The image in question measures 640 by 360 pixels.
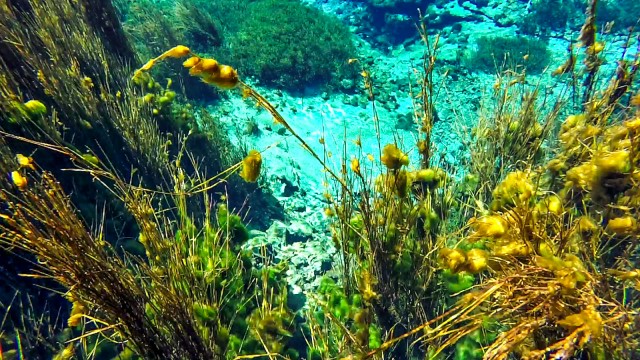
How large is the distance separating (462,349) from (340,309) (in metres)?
0.71

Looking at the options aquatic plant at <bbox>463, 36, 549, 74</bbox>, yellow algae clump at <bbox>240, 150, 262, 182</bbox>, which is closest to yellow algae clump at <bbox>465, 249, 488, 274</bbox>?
yellow algae clump at <bbox>240, 150, 262, 182</bbox>

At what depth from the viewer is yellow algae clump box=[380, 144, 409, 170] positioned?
61.9 inches

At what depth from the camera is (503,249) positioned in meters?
1.20

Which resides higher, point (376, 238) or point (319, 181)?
point (376, 238)

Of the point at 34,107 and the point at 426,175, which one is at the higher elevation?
the point at 34,107

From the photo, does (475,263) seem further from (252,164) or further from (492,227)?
(252,164)

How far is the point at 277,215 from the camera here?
4.33 metres

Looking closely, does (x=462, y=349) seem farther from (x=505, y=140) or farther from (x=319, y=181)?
(x=319, y=181)

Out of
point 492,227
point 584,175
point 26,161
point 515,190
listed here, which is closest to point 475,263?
point 492,227

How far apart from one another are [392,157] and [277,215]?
2.89 metres

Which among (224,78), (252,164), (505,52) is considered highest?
(224,78)

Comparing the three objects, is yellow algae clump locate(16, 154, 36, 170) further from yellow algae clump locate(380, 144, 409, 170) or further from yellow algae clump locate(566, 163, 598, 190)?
yellow algae clump locate(566, 163, 598, 190)

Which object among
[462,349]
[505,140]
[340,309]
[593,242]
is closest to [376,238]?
[340,309]

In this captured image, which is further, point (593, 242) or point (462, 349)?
point (462, 349)
